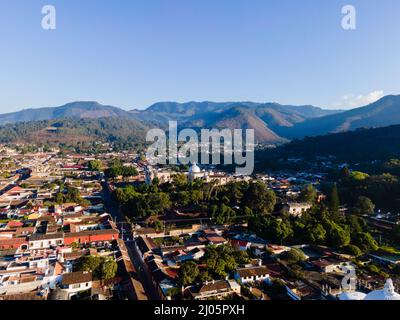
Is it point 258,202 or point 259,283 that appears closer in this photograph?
point 259,283

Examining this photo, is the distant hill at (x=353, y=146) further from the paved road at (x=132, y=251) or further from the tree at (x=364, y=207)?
the paved road at (x=132, y=251)

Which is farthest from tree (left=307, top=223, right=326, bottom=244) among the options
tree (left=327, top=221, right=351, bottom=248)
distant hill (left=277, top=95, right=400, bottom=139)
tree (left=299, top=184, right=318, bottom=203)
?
distant hill (left=277, top=95, right=400, bottom=139)

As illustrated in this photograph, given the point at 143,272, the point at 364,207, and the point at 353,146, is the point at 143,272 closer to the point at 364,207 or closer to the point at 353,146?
the point at 364,207

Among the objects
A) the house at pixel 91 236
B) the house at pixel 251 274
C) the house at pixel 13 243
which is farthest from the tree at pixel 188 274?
the house at pixel 13 243

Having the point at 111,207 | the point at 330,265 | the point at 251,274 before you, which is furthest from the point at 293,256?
the point at 111,207
